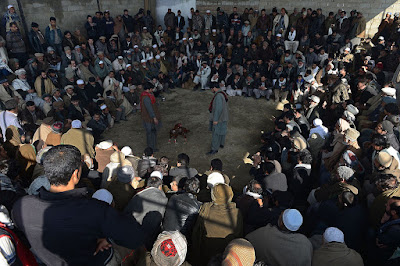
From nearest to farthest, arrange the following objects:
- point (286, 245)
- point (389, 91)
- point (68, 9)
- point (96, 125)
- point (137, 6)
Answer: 1. point (286, 245)
2. point (389, 91)
3. point (96, 125)
4. point (68, 9)
5. point (137, 6)

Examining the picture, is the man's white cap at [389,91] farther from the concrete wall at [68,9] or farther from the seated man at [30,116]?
the concrete wall at [68,9]

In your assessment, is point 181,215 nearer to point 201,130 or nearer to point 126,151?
point 126,151

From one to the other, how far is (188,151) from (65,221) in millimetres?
5581

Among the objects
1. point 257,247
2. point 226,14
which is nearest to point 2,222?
point 257,247

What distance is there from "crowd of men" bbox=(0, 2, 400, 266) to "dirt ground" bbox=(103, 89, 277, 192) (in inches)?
13.6

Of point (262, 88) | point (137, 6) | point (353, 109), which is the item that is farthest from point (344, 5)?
point (137, 6)

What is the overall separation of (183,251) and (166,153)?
5168 millimetres

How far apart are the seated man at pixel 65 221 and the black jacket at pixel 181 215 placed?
4.90 ft

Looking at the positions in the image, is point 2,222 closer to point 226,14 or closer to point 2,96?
point 2,96

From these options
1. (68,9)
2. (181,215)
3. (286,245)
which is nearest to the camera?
(286,245)

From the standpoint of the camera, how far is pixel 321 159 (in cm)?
546

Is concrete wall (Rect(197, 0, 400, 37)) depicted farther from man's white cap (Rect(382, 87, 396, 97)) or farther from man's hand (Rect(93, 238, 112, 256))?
man's hand (Rect(93, 238, 112, 256))

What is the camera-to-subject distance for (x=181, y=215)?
129 inches

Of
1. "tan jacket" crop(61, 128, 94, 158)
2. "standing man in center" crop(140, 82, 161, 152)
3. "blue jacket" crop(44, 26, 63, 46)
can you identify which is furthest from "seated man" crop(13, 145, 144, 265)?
"blue jacket" crop(44, 26, 63, 46)
